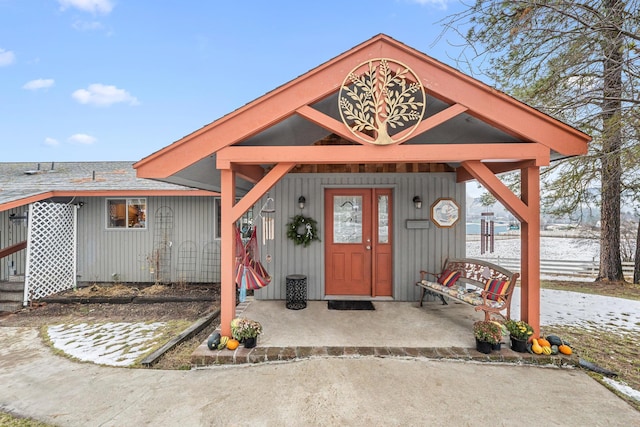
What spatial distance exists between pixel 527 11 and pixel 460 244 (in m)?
3.55

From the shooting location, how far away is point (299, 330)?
369 centimetres

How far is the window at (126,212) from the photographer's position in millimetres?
7254

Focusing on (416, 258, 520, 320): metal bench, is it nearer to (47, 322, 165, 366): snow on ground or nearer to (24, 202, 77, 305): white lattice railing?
(47, 322, 165, 366): snow on ground

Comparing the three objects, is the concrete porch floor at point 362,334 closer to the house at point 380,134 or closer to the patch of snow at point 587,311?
the house at point 380,134

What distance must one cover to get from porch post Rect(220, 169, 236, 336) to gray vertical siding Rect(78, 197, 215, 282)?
13.9 ft

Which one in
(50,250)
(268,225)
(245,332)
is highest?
(268,225)

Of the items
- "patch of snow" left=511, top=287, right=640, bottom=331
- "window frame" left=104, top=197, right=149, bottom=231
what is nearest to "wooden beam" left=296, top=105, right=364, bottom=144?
"patch of snow" left=511, top=287, right=640, bottom=331

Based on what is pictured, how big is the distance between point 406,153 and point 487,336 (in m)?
2.17

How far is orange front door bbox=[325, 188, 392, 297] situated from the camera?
16.9 feet

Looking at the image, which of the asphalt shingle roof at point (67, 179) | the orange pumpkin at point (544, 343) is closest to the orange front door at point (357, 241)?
the orange pumpkin at point (544, 343)

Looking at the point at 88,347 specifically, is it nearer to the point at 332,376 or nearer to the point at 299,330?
the point at 299,330

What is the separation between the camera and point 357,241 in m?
5.18

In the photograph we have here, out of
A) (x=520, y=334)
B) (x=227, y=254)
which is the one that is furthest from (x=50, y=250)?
(x=520, y=334)

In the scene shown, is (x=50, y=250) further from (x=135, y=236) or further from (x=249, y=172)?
(x=249, y=172)
